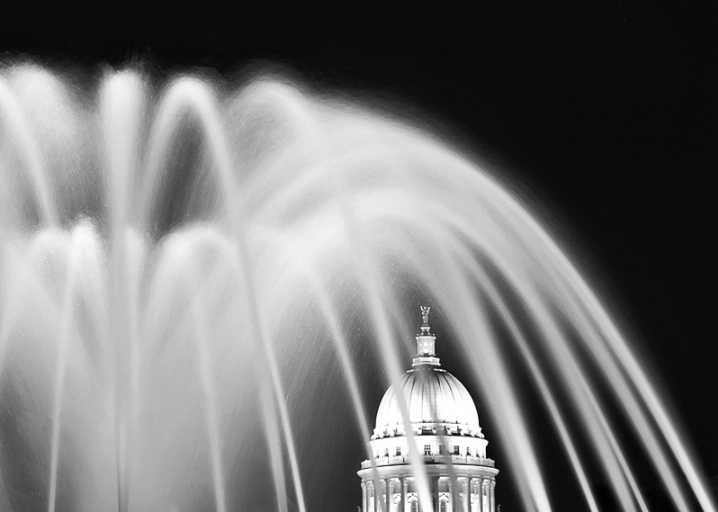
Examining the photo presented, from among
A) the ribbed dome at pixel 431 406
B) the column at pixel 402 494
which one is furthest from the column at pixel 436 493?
the ribbed dome at pixel 431 406

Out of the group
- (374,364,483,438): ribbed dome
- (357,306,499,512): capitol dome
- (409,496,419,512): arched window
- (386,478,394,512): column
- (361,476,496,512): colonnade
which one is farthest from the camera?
(374,364,483,438): ribbed dome

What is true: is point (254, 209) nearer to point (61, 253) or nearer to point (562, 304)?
point (61, 253)

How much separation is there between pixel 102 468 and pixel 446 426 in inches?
3928

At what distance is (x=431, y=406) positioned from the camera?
484 feet

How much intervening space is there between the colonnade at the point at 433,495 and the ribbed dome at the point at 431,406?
448cm

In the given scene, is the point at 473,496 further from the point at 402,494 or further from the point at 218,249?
the point at 218,249

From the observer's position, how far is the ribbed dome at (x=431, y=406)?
147 m

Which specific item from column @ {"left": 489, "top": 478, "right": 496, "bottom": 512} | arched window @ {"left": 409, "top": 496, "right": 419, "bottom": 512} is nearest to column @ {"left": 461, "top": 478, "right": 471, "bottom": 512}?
column @ {"left": 489, "top": 478, "right": 496, "bottom": 512}

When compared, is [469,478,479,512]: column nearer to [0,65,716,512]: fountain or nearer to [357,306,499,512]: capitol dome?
[357,306,499,512]: capitol dome

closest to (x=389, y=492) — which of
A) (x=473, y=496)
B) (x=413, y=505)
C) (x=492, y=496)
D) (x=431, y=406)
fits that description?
(x=413, y=505)

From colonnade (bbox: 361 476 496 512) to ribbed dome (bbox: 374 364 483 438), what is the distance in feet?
14.7

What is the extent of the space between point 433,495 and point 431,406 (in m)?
8.49

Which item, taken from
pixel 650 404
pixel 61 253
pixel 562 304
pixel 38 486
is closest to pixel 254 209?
pixel 61 253

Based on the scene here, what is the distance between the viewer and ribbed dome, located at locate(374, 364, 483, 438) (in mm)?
146625
